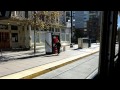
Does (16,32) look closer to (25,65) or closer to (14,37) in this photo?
(14,37)

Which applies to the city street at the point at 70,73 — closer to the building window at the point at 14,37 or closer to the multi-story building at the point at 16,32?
the multi-story building at the point at 16,32

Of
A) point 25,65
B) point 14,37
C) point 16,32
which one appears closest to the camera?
point 25,65

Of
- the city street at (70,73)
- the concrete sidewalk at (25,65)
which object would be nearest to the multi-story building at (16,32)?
the concrete sidewalk at (25,65)

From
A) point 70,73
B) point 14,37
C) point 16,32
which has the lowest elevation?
point 70,73

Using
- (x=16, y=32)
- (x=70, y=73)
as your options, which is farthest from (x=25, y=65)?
(x=16, y=32)

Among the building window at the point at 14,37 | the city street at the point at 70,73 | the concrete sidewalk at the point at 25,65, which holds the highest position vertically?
the building window at the point at 14,37

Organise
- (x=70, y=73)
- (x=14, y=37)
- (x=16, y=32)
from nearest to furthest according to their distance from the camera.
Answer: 1. (x=70, y=73)
2. (x=14, y=37)
3. (x=16, y=32)

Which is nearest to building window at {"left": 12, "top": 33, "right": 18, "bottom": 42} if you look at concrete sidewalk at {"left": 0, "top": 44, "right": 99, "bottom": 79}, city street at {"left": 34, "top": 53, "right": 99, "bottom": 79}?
concrete sidewalk at {"left": 0, "top": 44, "right": 99, "bottom": 79}

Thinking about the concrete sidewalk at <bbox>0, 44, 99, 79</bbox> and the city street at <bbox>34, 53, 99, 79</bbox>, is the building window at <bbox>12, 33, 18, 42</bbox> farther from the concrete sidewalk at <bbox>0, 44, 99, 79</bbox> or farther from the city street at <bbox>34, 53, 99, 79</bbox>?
the city street at <bbox>34, 53, 99, 79</bbox>
